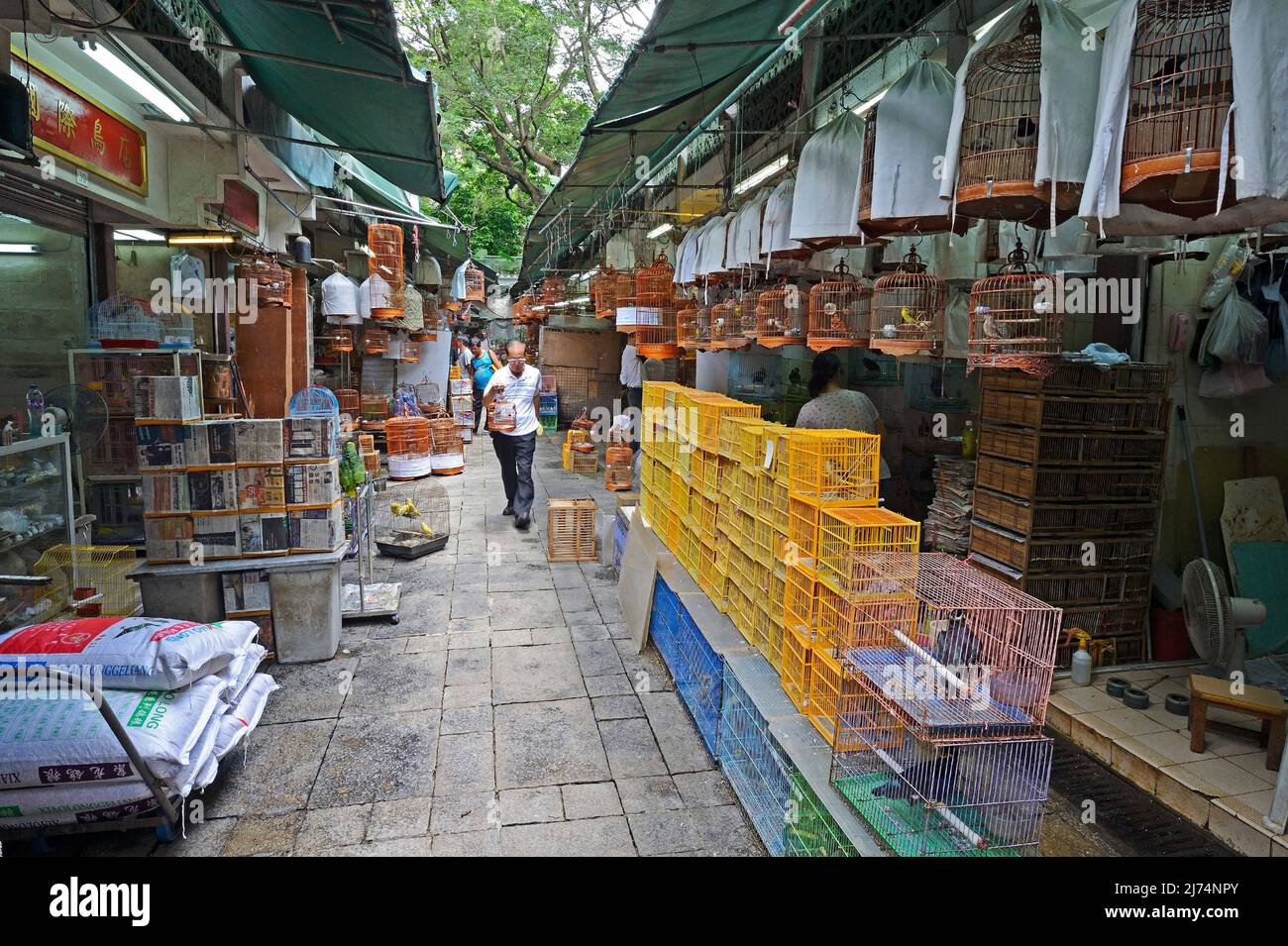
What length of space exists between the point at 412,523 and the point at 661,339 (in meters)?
3.75

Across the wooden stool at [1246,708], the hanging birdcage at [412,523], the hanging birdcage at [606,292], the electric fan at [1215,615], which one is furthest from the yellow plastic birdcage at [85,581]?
the electric fan at [1215,615]

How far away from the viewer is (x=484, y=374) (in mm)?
17859

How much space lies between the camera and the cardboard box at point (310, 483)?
5348mm

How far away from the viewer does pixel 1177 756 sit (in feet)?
13.6

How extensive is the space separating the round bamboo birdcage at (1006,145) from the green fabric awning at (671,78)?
1808mm

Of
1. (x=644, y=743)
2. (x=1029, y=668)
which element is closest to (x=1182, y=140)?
(x=1029, y=668)

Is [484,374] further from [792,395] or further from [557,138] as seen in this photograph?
[792,395]

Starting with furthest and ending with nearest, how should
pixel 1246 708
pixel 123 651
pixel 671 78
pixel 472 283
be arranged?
pixel 472 283
pixel 671 78
pixel 1246 708
pixel 123 651

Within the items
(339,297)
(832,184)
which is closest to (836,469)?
(832,184)

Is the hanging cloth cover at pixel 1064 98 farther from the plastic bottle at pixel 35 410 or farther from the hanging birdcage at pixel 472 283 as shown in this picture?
the hanging birdcage at pixel 472 283

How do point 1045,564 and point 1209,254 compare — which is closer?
point 1045,564

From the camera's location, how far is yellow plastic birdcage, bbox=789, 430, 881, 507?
11.6ft

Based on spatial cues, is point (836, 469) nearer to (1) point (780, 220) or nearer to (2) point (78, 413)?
(1) point (780, 220)
